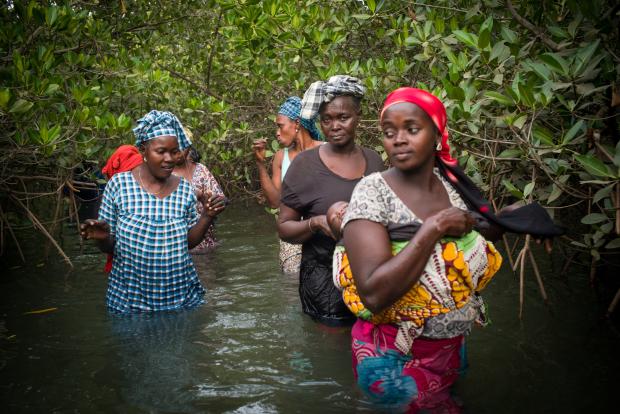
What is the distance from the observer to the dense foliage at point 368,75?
12.5ft

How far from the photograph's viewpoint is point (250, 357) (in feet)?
14.8

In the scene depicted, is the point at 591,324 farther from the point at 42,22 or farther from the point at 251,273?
the point at 42,22

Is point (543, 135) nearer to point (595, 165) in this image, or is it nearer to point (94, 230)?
point (595, 165)

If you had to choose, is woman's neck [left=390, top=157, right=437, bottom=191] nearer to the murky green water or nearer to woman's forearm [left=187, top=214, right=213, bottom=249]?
the murky green water

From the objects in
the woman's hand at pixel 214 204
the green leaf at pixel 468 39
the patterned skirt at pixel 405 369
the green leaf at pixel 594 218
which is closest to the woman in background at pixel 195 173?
the woman's hand at pixel 214 204

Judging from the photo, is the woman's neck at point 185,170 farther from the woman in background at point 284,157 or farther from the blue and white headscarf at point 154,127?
the blue and white headscarf at point 154,127

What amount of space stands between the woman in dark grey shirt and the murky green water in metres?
0.29

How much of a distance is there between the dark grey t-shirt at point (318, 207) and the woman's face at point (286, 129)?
1.73 meters

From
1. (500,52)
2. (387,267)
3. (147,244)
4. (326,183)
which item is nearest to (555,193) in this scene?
(500,52)

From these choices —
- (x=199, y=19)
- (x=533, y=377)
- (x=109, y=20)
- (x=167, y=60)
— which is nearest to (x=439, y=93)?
(x=533, y=377)

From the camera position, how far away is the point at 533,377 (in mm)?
3988

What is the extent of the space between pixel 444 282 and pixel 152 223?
2638 millimetres

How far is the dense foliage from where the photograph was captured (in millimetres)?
3814

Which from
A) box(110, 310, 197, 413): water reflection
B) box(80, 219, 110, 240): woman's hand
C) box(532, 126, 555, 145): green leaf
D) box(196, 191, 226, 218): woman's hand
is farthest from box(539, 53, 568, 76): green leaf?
box(80, 219, 110, 240): woman's hand
